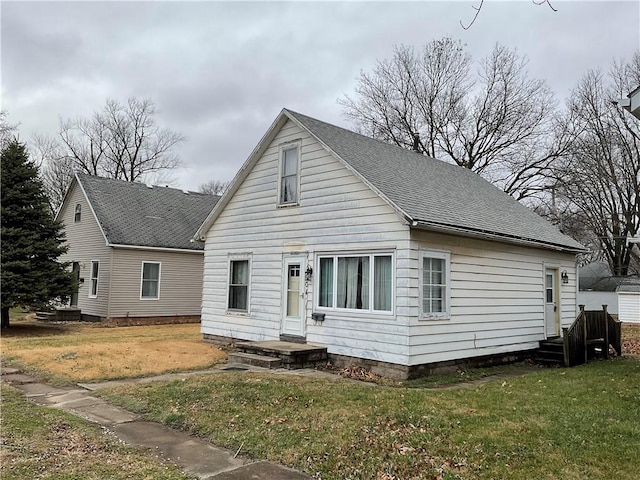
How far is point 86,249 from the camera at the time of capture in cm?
2220

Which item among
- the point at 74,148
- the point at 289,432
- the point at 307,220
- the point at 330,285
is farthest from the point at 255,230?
the point at 74,148

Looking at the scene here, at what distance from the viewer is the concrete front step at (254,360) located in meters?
10.8

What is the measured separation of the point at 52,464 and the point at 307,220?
26.1 ft

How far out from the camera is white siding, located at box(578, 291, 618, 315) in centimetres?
3378

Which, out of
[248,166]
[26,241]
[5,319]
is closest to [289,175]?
[248,166]

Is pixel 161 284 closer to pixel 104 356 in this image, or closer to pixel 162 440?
pixel 104 356

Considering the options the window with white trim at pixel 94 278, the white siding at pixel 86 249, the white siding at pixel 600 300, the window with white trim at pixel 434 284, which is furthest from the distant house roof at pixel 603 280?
the window with white trim at pixel 94 278

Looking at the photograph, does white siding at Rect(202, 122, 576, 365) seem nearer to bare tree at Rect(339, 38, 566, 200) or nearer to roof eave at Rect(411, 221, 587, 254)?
roof eave at Rect(411, 221, 587, 254)

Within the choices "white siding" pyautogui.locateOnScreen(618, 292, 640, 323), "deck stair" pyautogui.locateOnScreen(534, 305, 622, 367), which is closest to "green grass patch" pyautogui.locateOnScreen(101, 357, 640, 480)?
"deck stair" pyautogui.locateOnScreen(534, 305, 622, 367)

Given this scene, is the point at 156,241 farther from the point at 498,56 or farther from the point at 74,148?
the point at 74,148

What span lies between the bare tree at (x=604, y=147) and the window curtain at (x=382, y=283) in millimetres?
23353

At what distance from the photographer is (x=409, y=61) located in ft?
104

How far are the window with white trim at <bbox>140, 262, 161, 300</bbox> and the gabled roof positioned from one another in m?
7.66

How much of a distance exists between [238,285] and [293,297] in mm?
2280
